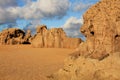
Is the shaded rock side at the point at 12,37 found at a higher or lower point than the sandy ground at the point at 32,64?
higher

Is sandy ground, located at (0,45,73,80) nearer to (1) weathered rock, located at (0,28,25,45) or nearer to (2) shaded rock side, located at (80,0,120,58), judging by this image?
(2) shaded rock side, located at (80,0,120,58)

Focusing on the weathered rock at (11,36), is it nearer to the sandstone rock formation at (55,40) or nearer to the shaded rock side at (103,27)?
the sandstone rock formation at (55,40)

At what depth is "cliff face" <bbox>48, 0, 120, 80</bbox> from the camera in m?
10.4

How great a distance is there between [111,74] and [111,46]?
4397 mm

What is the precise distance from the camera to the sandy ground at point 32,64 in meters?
17.8

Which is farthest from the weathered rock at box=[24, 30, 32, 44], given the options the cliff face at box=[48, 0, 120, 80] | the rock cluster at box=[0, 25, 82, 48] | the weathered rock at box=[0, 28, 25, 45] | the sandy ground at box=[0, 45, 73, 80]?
the cliff face at box=[48, 0, 120, 80]

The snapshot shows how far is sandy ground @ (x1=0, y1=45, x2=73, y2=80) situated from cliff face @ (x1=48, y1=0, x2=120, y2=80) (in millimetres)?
3446

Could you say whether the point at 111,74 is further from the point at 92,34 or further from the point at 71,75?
the point at 92,34

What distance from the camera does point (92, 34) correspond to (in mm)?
15750

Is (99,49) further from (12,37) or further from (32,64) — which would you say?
(12,37)

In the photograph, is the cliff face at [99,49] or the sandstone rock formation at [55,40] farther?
the sandstone rock formation at [55,40]

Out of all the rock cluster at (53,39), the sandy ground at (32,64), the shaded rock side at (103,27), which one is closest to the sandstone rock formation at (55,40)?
the rock cluster at (53,39)

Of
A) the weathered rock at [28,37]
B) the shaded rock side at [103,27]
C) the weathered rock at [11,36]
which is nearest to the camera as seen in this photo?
the shaded rock side at [103,27]

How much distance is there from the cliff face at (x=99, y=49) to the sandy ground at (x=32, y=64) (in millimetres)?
3446
